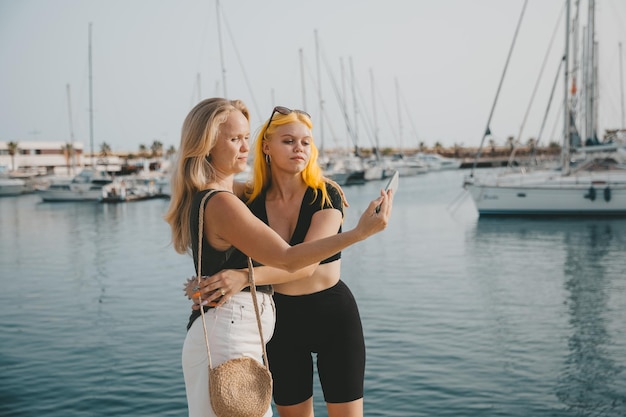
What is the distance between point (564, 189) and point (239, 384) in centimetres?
2977

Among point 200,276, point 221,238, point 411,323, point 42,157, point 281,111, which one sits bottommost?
point 411,323

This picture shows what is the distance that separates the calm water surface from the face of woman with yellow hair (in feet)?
21.5

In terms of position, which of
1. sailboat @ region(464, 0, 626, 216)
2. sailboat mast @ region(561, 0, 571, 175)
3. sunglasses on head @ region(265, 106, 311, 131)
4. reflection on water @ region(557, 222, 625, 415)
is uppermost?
sailboat mast @ region(561, 0, 571, 175)

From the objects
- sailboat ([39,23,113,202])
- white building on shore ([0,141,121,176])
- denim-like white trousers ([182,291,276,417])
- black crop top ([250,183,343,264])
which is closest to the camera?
denim-like white trousers ([182,291,276,417])

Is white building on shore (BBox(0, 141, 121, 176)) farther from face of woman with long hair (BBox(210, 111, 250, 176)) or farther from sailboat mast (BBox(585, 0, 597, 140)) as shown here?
face of woman with long hair (BBox(210, 111, 250, 176))

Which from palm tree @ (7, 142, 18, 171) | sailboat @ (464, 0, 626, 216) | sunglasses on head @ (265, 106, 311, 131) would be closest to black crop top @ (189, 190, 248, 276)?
sunglasses on head @ (265, 106, 311, 131)

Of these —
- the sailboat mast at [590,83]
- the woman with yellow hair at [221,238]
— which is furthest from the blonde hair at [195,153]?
the sailboat mast at [590,83]

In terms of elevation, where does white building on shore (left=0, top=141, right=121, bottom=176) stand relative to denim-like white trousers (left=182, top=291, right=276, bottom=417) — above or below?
above

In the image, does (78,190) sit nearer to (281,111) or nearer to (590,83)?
(590,83)

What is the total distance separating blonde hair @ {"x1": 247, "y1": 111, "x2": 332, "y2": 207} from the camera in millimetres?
3049

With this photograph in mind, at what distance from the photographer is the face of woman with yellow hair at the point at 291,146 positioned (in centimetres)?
304

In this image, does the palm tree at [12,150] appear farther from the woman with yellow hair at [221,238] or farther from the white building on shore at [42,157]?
the woman with yellow hair at [221,238]

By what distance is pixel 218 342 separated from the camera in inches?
108

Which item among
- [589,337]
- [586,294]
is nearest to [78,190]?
[586,294]
